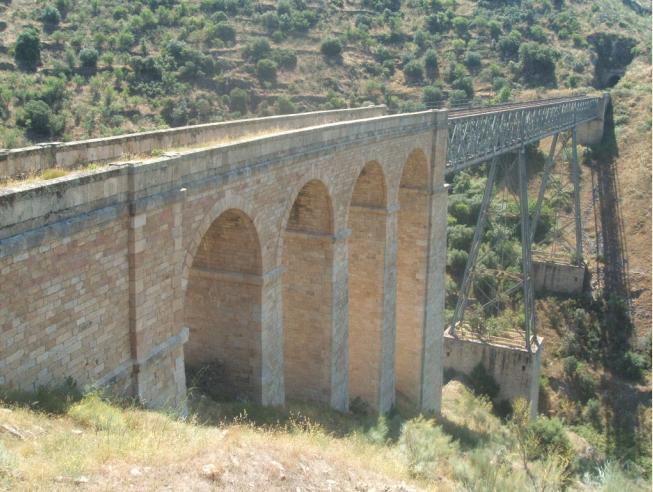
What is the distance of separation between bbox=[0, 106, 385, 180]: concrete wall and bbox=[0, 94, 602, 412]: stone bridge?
0.03m

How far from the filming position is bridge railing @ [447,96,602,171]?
1939 centimetres

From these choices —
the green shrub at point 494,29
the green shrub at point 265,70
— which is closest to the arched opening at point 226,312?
the green shrub at point 265,70

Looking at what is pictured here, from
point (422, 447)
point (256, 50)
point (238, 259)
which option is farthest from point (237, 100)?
point (422, 447)

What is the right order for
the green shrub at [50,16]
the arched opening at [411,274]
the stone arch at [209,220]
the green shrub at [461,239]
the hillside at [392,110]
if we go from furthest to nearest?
the green shrub at [50,16] < the green shrub at [461,239] < the arched opening at [411,274] < the stone arch at [209,220] < the hillside at [392,110]

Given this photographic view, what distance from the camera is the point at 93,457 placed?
Result: 247 inches

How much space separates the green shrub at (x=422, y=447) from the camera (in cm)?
1037

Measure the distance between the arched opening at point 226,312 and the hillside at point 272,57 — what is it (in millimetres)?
15676

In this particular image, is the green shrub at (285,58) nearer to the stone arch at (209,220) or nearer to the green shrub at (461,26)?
the green shrub at (461,26)

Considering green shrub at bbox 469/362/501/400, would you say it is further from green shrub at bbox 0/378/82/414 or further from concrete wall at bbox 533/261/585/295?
green shrub at bbox 0/378/82/414

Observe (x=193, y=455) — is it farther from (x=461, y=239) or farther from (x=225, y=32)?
(x=225, y=32)

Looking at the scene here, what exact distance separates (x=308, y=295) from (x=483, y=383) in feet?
33.6

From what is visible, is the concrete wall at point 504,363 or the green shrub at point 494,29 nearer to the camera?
the concrete wall at point 504,363

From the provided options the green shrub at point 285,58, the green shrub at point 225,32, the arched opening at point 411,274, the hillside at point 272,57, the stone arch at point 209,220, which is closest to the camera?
the stone arch at point 209,220

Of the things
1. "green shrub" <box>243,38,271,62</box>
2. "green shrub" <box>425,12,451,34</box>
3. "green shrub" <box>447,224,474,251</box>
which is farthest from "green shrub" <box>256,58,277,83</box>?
"green shrub" <box>447,224,474,251</box>
